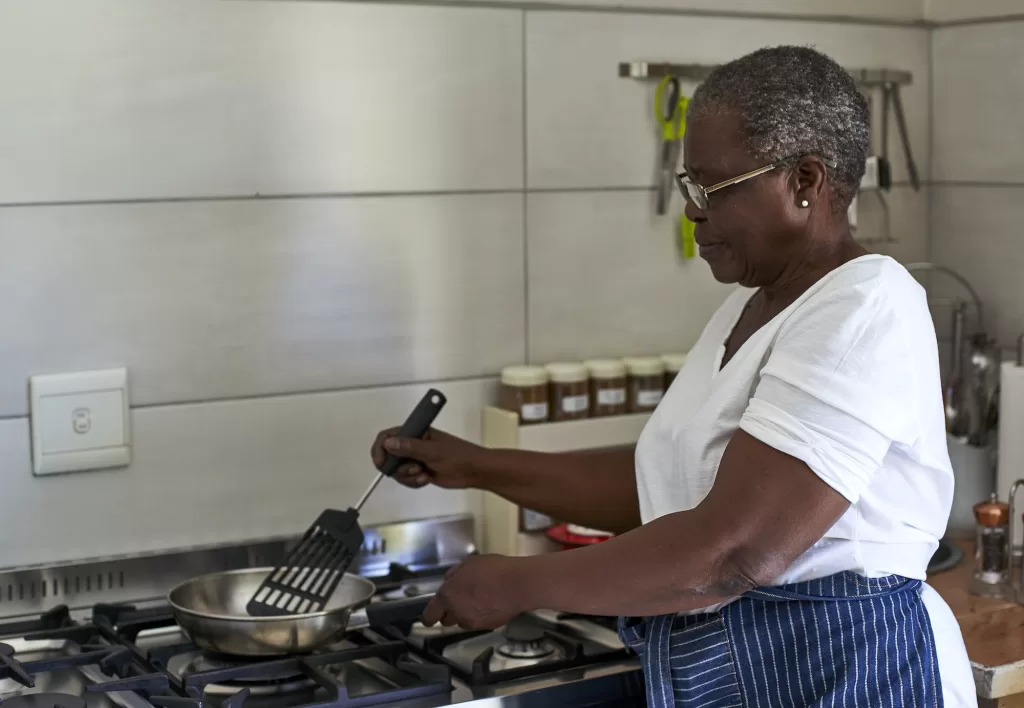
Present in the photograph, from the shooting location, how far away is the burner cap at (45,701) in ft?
4.00

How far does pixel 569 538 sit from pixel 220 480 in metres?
0.45

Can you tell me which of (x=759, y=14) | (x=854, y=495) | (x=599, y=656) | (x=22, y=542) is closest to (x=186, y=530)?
(x=22, y=542)

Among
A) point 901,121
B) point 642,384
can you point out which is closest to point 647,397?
point 642,384

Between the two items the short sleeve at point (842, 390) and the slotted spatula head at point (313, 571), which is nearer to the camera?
the short sleeve at point (842, 390)

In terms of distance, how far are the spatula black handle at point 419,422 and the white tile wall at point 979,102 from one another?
105 cm

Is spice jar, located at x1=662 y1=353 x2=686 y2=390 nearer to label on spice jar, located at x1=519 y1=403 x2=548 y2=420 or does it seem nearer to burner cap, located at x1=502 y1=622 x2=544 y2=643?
label on spice jar, located at x1=519 y1=403 x2=548 y2=420

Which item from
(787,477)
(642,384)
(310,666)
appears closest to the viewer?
(787,477)

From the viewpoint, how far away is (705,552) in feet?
3.62

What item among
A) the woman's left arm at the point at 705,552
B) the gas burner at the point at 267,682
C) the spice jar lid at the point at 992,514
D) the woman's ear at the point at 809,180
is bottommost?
the gas burner at the point at 267,682

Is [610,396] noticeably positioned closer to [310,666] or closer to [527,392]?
[527,392]

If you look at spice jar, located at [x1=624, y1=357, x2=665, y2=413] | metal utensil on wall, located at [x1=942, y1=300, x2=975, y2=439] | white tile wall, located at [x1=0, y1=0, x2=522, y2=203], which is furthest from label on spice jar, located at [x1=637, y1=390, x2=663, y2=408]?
metal utensil on wall, located at [x1=942, y1=300, x2=975, y2=439]

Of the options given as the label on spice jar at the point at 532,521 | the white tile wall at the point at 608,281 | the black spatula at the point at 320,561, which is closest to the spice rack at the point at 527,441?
the label on spice jar at the point at 532,521

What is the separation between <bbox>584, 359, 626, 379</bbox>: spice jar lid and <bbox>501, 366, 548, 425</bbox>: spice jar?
0.25 ft

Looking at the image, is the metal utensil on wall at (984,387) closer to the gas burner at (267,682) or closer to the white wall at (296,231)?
the white wall at (296,231)
